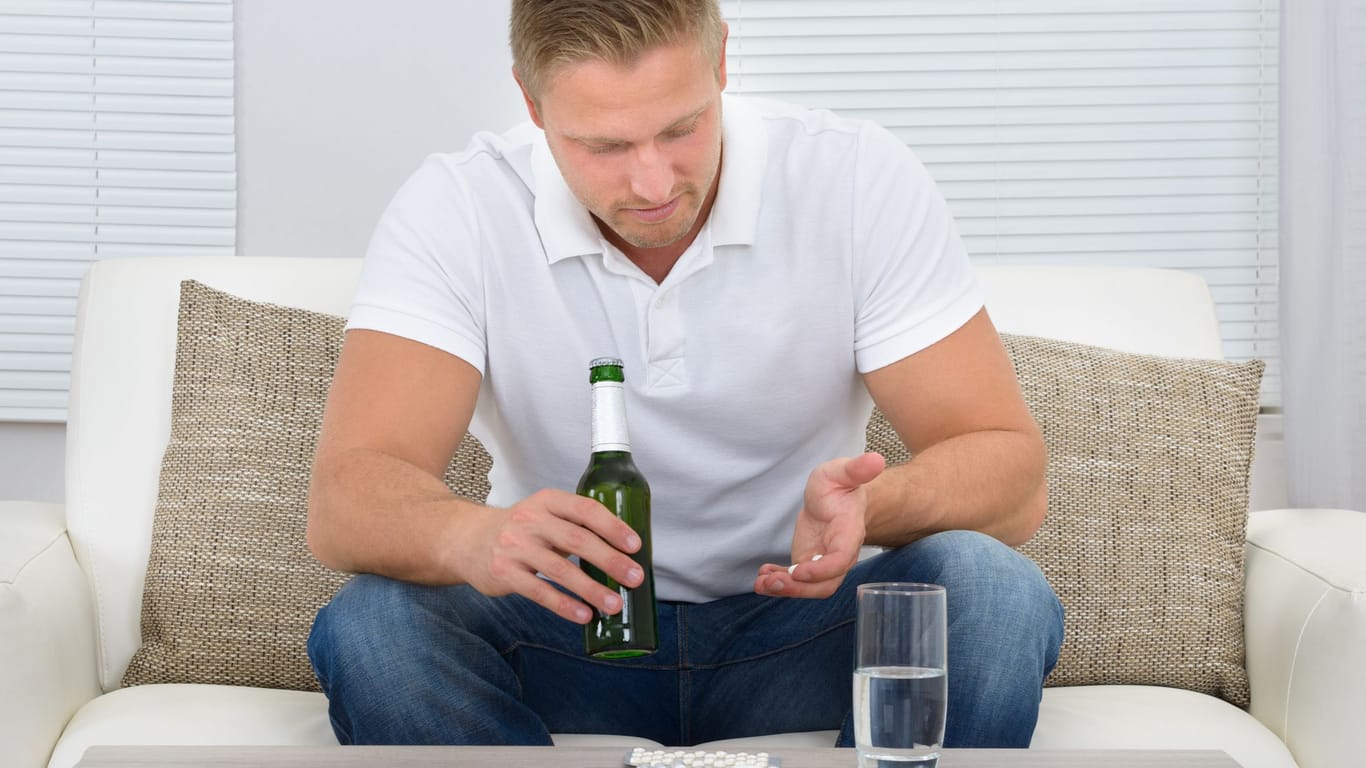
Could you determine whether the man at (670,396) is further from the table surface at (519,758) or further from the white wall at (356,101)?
the white wall at (356,101)

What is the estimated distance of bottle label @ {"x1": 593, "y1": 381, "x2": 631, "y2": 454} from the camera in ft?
3.50

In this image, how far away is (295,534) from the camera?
5.73 feet

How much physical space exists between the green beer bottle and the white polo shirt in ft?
1.24

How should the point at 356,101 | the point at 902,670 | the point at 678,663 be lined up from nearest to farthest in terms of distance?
the point at 902,670, the point at 678,663, the point at 356,101

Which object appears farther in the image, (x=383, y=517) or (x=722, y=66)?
(x=722, y=66)

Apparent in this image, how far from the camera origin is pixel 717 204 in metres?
1.56

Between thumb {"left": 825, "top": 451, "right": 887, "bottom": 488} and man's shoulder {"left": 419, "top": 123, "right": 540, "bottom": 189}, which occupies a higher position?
man's shoulder {"left": 419, "top": 123, "right": 540, "bottom": 189}

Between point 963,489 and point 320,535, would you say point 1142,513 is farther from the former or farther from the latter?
point 320,535

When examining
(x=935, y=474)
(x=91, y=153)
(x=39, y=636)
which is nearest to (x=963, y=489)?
(x=935, y=474)

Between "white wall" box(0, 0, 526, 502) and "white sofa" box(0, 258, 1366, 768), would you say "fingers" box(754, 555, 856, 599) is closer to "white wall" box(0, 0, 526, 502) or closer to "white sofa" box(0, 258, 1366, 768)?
"white sofa" box(0, 258, 1366, 768)

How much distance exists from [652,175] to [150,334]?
89 cm

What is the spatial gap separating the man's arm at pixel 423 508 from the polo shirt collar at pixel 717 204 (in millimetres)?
186

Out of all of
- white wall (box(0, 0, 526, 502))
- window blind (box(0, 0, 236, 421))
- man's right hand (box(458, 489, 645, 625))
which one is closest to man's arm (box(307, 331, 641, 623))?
man's right hand (box(458, 489, 645, 625))

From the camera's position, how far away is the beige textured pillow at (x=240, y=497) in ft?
5.60
